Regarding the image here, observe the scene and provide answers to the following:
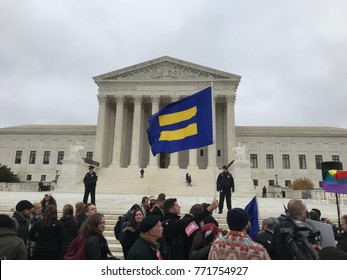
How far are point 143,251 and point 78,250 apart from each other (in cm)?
113

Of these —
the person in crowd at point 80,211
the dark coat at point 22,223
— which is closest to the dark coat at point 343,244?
the person in crowd at point 80,211

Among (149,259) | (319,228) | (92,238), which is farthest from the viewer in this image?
(319,228)

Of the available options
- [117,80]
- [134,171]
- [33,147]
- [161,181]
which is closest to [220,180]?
[161,181]

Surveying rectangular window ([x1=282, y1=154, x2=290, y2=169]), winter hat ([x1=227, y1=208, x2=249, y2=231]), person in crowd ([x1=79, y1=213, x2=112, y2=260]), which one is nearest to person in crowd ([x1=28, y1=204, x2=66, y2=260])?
person in crowd ([x1=79, y1=213, x2=112, y2=260])

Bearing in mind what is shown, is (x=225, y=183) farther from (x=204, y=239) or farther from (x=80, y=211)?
(x=204, y=239)

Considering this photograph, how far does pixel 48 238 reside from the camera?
4625 mm

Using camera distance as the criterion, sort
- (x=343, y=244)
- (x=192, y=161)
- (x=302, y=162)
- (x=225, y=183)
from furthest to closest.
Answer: (x=302, y=162) < (x=192, y=161) < (x=225, y=183) < (x=343, y=244)

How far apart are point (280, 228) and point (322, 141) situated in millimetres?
56609

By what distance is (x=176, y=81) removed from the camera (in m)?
44.8

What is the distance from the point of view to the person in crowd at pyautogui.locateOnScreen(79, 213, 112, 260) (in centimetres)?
373

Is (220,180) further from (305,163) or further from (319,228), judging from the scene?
(305,163)

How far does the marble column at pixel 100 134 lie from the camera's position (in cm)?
4262

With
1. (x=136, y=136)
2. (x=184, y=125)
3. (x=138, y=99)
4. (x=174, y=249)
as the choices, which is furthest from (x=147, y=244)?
(x=138, y=99)

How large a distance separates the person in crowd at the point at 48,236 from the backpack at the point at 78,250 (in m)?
0.93
